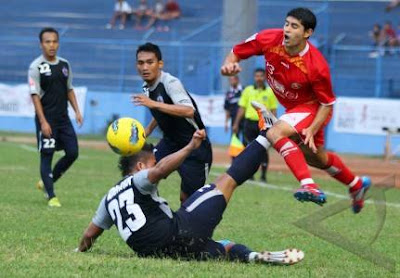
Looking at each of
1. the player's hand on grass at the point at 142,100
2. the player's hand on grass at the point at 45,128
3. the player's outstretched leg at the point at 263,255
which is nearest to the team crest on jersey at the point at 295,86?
the player's hand on grass at the point at 142,100

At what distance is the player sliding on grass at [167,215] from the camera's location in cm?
759

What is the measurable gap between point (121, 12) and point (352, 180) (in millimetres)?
30804

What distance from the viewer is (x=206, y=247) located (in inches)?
314

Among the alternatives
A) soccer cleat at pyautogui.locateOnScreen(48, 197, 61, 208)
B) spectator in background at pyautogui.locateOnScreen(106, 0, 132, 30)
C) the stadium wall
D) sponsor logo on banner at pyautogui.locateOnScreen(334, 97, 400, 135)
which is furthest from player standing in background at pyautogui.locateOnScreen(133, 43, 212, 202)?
spectator in background at pyautogui.locateOnScreen(106, 0, 132, 30)

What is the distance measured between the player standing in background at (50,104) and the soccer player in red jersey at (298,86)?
11.9 ft

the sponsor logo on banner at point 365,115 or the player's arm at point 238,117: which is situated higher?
the player's arm at point 238,117

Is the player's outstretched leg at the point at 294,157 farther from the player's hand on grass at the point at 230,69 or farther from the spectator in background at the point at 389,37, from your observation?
the spectator in background at the point at 389,37

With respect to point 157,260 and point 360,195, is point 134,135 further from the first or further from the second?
point 360,195

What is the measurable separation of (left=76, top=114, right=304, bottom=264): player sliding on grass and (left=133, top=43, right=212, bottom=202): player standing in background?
3.59 ft

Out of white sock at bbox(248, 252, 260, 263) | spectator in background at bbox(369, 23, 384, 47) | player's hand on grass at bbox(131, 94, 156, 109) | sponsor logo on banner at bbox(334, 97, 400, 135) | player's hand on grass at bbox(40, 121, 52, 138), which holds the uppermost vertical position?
player's hand on grass at bbox(131, 94, 156, 109)

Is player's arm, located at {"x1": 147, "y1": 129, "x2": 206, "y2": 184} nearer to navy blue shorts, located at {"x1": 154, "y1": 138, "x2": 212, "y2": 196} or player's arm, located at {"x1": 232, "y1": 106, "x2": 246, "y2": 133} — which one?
navy blue shorts, located at {"x1": 154, "y1": 138, "x2": 212, "y2": 196}

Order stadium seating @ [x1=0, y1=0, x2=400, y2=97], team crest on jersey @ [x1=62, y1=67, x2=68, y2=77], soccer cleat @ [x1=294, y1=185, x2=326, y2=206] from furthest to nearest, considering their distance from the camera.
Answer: stadium seating @ [x1=0, y1=0, x2=400, y2=97]
team crest on jersey @ [x1=62, y1=67, x2=68, y2=77]
soccer cleat @ [x1=294, y1=185, x2=326, y2=206]

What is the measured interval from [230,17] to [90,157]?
828 cm

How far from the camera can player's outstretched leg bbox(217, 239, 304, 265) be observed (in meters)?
7.68
